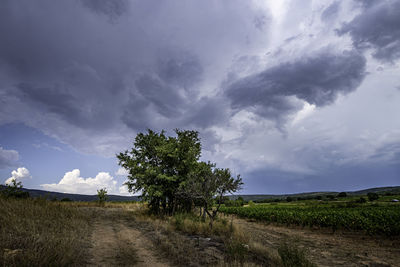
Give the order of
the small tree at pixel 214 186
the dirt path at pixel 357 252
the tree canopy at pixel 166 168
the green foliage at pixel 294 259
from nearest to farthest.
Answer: the green foliage at pixel 294 259 < the dirt path at pixel 357 252 < the small tree at pixel 214 186 < the tree canopy at pixel 166 168

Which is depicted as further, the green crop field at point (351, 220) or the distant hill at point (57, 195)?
the distant hill at point (57, 195)

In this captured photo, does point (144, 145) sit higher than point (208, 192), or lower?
higher

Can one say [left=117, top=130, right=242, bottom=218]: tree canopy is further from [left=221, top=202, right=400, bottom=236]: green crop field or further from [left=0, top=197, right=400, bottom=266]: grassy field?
[left=221, top=202, right=400, bottom=236]: green crop field

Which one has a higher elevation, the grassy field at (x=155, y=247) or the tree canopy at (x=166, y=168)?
the tree canopy at (x=166, y=168)

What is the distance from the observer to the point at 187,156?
19.0 meters

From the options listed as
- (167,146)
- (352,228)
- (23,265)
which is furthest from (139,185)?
(352,228)

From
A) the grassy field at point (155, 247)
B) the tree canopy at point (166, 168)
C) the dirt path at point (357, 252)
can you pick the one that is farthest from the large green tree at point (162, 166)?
the dirt path at point (357, 252)

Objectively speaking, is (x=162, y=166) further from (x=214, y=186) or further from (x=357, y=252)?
(x=357, y=252)

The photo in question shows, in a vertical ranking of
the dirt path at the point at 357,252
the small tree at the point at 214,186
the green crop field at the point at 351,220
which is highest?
the small tree at the point at 214,186

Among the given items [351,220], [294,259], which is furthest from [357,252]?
[294,259]

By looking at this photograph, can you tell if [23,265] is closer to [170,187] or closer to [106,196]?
[170,187]

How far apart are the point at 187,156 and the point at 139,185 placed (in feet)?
19.1

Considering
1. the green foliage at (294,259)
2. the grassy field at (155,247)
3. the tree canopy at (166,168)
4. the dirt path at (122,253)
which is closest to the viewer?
the grassy field at (155,247)

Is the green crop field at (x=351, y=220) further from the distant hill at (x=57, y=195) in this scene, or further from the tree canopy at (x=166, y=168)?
the distant hill at (x=57, y=195)
